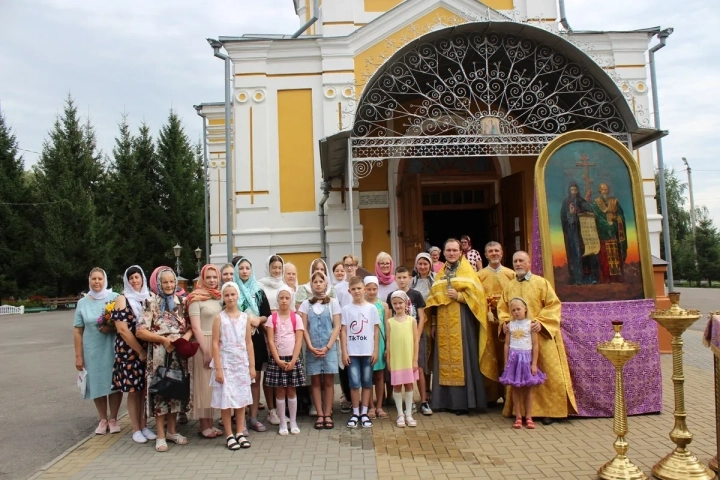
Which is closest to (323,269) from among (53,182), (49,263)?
(49,263)

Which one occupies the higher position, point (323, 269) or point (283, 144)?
point (283, 144)

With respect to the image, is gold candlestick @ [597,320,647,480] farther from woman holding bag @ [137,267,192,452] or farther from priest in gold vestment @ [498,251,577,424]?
Answer: woman holding bag @ [137,267,192,452]

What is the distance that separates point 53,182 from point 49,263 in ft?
15.4

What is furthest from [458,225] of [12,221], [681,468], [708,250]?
[12,221]

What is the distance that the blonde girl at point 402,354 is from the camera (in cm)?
562

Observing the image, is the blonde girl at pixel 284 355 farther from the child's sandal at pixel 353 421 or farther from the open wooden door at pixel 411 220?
the open wooden door at pixel 411 220

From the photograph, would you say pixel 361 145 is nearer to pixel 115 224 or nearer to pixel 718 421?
pixel 718 421

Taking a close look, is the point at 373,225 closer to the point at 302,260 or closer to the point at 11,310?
the point at 302,260

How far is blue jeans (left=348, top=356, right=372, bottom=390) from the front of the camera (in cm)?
562

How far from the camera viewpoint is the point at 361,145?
8680 millimetres

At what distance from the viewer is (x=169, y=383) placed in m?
5.12

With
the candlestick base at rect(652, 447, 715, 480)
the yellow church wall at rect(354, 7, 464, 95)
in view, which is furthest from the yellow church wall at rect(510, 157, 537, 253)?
the candlestick base at rect(652, 447, 715, 480)

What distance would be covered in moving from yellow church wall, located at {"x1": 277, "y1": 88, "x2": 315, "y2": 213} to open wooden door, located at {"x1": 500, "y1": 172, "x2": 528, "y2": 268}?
3.80 metres

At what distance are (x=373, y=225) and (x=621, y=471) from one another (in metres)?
7.50
